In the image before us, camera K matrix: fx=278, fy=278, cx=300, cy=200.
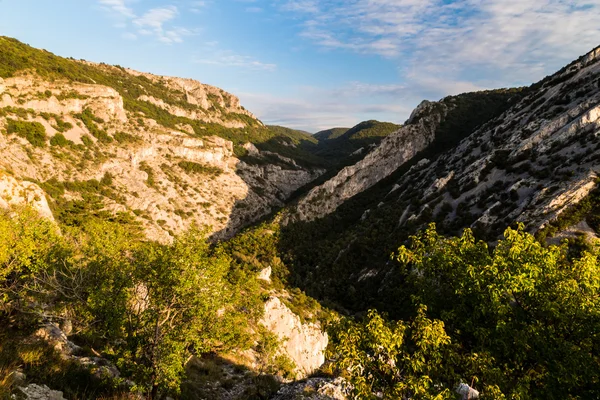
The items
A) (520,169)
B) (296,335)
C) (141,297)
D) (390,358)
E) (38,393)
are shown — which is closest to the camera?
(390,358)

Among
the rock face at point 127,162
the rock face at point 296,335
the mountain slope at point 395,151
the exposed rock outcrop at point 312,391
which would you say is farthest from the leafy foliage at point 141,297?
the mountain slope at point 395,151

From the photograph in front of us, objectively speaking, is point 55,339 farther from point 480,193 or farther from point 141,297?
point 480,193

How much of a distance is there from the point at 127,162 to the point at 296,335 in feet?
351

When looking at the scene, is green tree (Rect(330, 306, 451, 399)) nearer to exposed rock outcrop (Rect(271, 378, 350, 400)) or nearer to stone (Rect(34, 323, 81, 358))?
exposed rock outcrop (Rect(271, 378, 350, 400))

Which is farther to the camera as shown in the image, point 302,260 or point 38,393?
point 302,260

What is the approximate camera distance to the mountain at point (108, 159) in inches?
3329

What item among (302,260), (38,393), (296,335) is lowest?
(302,260)

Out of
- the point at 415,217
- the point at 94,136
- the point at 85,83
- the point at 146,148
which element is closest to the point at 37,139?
the point at 94,136

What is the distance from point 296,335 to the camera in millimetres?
35844

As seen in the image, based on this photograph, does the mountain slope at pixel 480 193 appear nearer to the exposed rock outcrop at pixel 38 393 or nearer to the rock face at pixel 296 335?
the rock face at pixel 296 335

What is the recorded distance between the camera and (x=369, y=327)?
9.73 metres

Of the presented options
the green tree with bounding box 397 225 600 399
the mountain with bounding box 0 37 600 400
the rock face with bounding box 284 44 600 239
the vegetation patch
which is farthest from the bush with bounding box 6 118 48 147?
the green tree with bounding box 397 225 600 399

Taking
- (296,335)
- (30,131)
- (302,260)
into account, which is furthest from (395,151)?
(30,131)

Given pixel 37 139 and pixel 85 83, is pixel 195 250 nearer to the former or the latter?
pixel 37 139
